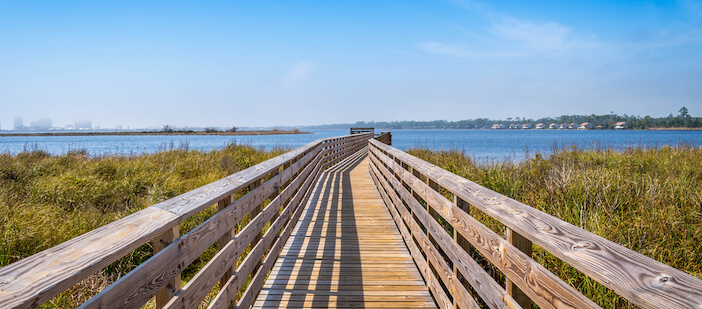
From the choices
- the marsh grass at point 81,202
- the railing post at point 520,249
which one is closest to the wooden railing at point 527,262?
the railing post at point 520,249

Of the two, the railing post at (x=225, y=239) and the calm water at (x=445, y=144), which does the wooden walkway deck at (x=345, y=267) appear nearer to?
the railing post at (x=225, y=239)

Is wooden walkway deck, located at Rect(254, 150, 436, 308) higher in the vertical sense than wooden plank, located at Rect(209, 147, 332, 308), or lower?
lower

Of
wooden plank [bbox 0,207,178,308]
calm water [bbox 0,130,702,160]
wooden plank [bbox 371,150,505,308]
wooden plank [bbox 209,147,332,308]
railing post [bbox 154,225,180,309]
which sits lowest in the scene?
calm water [bbox 0,130,702,160]

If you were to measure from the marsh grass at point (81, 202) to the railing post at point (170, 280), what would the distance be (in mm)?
2146

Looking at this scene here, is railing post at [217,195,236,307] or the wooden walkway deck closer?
railing post at [217,195,236,307]

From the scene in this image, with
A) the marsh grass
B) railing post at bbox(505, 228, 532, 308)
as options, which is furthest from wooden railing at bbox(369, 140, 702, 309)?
the marsh grass

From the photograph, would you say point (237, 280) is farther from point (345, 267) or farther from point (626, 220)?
point (626, 220)

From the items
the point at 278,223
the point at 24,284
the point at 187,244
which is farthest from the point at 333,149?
the point at 24,284

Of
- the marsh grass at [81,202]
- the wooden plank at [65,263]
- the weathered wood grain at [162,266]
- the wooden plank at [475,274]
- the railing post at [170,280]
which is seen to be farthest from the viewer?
the marsh grass at [81,202]

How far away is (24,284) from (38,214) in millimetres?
5885

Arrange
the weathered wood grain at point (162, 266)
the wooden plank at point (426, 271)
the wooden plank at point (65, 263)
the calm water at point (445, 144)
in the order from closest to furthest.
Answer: the wooden plank at point (65, 263)
the weathered wood grain at point (162, 266)
the wooden plank at point (426, 271)
the calm water at point (445, 144)

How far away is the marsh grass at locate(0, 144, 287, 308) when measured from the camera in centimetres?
470

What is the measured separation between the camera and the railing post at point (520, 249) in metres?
1.85

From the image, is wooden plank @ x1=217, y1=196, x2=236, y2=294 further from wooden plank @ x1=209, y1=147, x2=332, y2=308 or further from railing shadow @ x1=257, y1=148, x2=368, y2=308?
railing shadow @ x1=257, y1=148, x2=368, y2=308
